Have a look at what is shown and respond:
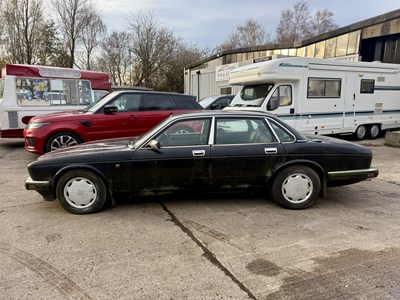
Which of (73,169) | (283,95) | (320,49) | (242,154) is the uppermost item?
(320,49)

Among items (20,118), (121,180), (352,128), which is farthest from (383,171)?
(20,118)

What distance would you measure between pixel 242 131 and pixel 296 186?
44.8 inches

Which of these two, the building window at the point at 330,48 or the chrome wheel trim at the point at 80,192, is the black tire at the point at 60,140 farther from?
the building window at the point at 330,48

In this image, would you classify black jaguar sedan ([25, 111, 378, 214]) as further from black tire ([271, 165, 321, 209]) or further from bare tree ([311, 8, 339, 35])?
bare tree ([311, 8, 339, 35])

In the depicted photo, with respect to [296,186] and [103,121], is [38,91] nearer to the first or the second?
[103,121]

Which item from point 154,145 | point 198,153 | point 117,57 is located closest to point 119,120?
point 154,145

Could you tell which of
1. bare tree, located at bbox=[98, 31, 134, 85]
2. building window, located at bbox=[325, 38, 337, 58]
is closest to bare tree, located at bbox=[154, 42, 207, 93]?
bare tree, located at bbox=[98, 31, 134, 85]

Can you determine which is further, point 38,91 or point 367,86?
point 367,86

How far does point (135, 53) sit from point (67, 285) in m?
38.5

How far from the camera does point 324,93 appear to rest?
10.2 metres

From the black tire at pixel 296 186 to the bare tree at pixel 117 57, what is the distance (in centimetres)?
3745

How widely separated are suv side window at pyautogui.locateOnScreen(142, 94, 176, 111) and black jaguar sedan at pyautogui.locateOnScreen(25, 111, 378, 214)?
346 centimetres

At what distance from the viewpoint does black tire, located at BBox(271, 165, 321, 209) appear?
4.55 metres

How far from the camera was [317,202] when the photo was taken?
193 inches
